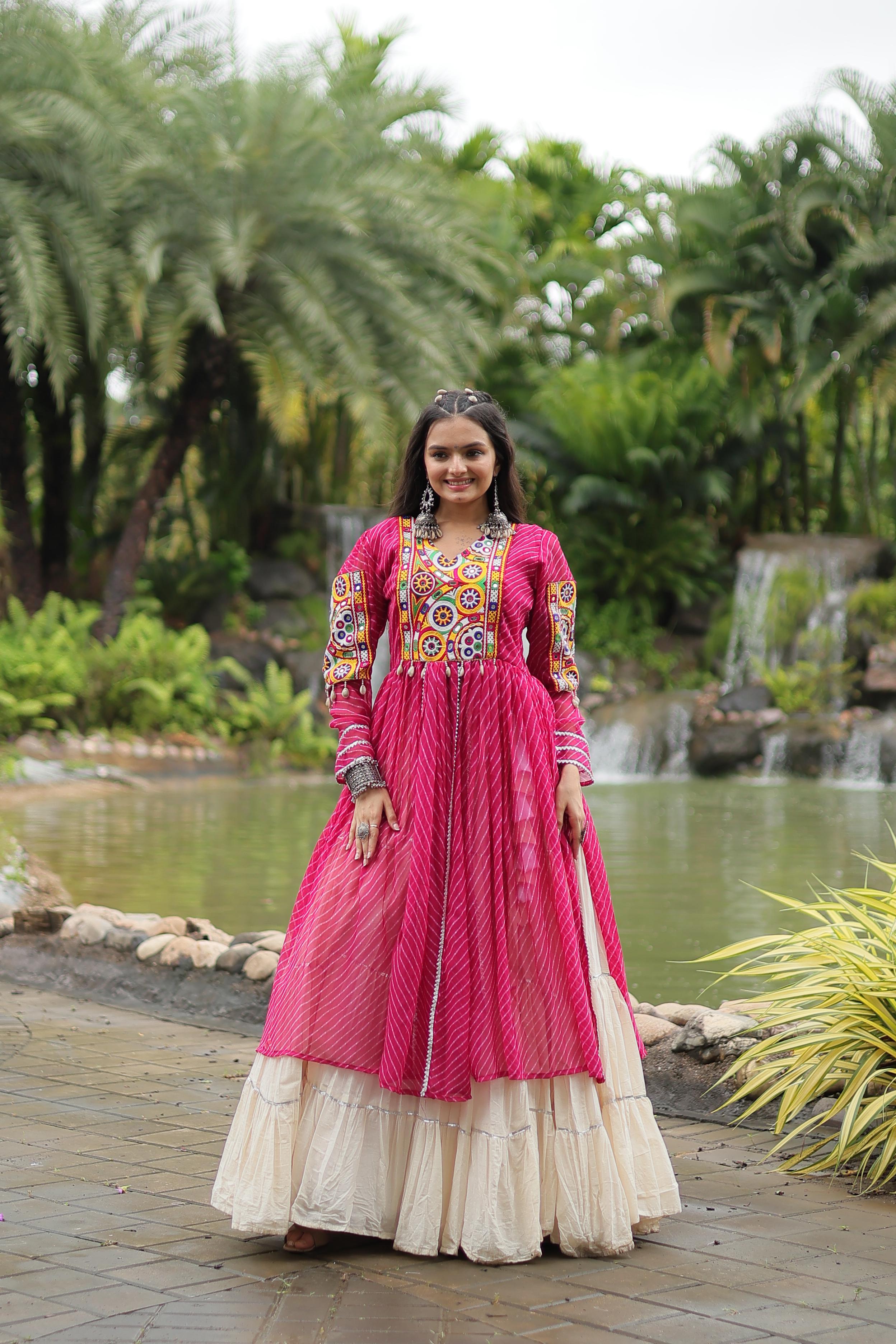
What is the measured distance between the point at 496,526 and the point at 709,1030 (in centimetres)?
190

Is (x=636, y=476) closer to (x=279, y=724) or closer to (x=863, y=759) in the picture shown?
(x=863, y=759)

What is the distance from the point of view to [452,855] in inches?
120

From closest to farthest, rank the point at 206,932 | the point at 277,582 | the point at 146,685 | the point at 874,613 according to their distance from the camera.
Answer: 1. the point at 206,932
2. the point at 146,685
3. the point at 874,613
4. the point at 277,582

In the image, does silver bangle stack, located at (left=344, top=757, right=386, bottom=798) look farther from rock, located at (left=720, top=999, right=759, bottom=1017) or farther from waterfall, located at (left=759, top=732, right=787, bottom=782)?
waterfall, located at (left=759, top=732, right=787, bottom=782)

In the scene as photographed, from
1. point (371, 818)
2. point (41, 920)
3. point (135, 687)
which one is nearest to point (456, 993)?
point (371, 818)

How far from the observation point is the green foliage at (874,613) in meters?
19.9

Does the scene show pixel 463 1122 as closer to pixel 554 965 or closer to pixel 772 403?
pixel 554 965

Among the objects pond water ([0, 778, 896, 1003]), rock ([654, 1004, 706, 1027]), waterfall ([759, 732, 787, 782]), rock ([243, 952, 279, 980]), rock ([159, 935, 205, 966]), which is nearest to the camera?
rock ([654, 1004, 706, 1027])

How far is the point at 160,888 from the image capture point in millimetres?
7953

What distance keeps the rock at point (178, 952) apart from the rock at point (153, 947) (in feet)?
0.09

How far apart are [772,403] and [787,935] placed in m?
22.7

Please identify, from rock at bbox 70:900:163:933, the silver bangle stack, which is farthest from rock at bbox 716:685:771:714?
the silver bangle stack

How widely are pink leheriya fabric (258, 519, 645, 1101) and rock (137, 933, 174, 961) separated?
301 cm

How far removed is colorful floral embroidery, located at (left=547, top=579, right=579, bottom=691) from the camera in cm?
326
